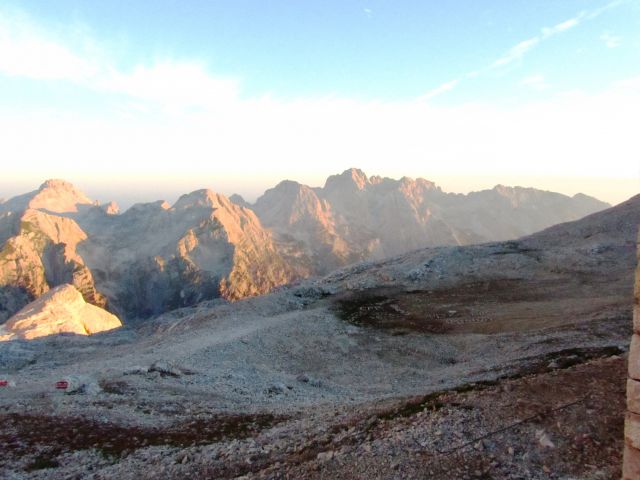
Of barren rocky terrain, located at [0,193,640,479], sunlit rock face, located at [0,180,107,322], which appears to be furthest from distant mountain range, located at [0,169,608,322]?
barren rocky terrain, located at [0,193,640,479]

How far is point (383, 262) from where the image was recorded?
231ft

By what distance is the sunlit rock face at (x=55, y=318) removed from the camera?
66750 millimetres

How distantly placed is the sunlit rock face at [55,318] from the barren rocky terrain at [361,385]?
2101cm

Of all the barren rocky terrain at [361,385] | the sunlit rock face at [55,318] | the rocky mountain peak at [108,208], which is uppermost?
the rocky mountain peak at [108,208]

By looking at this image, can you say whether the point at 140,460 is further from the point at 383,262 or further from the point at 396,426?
the point at 383,262

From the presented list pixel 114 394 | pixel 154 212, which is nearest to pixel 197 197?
pixel 154 212

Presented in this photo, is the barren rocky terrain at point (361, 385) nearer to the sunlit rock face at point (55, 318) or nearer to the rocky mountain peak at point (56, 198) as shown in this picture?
the sunlit rock face at point (55, 318)

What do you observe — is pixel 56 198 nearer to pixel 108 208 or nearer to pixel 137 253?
pixel 108 208

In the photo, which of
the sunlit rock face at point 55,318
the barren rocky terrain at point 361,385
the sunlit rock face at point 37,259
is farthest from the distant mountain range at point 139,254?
the barren rocky terrain at point 361,385

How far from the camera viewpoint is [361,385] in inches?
1072

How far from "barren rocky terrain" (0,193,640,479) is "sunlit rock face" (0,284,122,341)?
827 inches

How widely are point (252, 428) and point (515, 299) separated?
114ft

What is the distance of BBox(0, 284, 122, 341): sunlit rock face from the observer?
6675 centimetres

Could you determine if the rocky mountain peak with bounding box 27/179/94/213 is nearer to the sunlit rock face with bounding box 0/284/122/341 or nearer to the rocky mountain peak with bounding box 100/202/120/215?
the rocky mountain peak with bounding box 100/202/120/215
